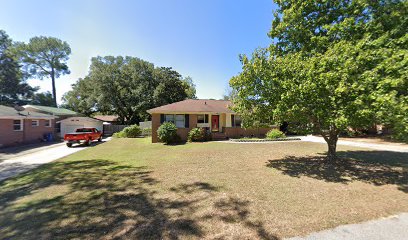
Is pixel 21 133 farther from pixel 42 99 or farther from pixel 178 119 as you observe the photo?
pixel 42 99

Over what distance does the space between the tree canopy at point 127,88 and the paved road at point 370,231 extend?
31.6 metres

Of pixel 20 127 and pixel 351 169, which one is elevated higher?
pixel 20 127

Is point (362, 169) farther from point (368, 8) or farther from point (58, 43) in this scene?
point (58, 43)

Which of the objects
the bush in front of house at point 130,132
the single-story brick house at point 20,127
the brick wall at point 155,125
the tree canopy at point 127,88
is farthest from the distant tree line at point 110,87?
the brick wall at point 155,125

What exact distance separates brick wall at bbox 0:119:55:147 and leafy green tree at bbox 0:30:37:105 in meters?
22.7

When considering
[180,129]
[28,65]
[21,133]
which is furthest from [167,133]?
[28,65]

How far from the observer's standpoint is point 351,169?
7848mm

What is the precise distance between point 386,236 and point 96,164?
10315 millimetres

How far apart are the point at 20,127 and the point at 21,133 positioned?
0.58 metres

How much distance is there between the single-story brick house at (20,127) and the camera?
16.1 metres

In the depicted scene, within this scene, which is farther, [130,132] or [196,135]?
[130,132]

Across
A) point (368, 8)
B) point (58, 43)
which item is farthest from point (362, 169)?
point (58, 43)

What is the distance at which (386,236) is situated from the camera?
334 centimetres

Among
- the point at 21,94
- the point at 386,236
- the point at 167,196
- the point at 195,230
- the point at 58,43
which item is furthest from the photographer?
the point at 58,43
